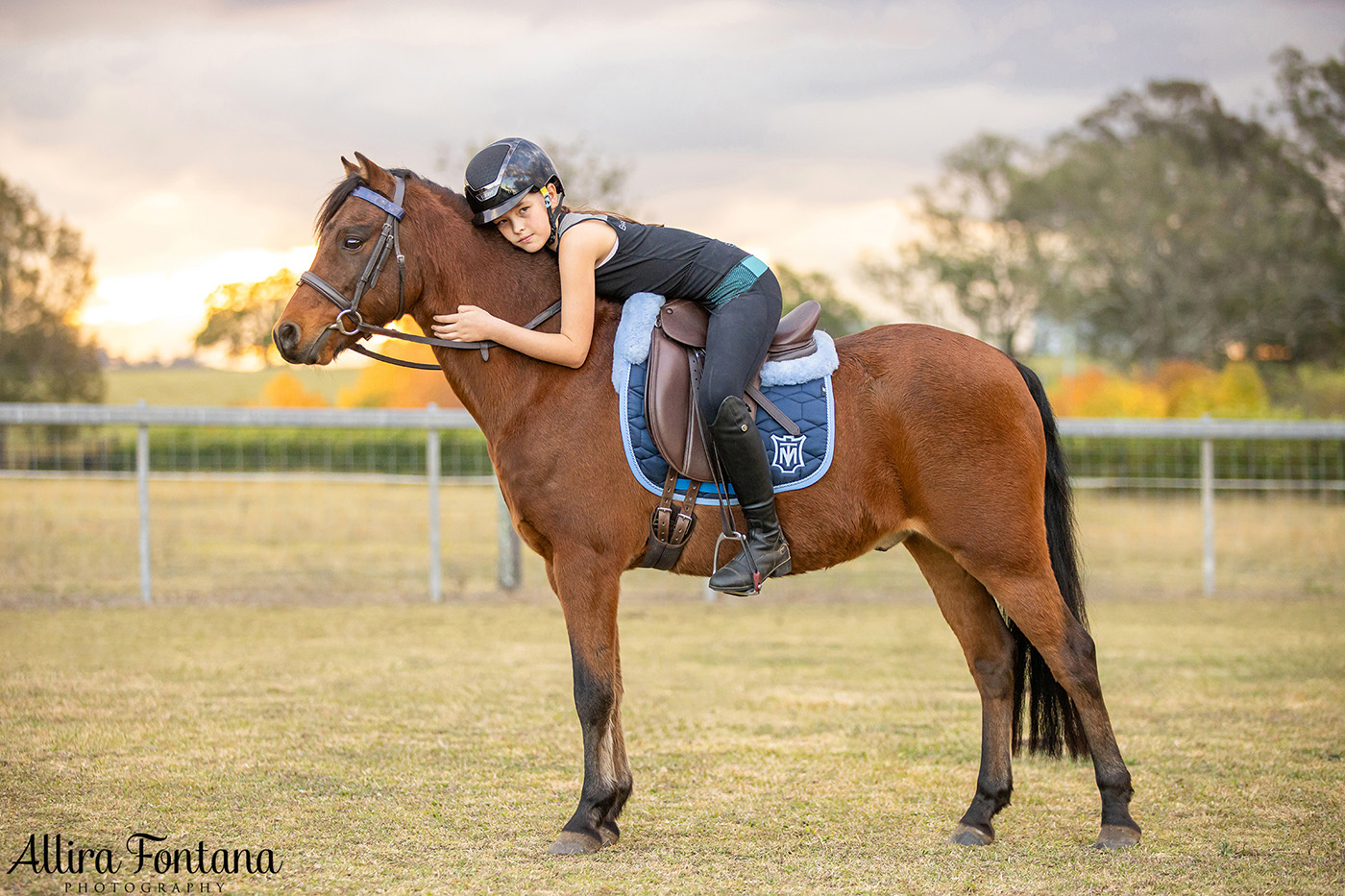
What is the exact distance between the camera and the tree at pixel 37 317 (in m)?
25.6

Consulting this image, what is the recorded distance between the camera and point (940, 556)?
4.50 m

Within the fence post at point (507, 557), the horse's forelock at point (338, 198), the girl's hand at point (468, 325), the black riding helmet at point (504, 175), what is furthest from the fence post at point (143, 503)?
the black riding helmet at point (504, 175)

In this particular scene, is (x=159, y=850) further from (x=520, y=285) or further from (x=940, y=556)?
(x=940, y=556)

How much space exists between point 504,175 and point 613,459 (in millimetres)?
1171

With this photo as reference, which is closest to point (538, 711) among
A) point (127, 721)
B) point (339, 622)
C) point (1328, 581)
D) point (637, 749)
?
point (637, 749)

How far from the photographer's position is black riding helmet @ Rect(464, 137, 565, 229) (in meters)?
4.00

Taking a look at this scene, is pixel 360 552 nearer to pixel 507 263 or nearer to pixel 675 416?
pixel 507 263

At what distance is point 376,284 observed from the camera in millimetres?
4012

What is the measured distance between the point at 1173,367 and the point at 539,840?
3284 centimetres

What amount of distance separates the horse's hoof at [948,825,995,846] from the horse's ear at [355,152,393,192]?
3.39 metres

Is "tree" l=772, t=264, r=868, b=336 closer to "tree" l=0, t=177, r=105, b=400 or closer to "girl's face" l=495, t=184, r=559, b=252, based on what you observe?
"tree" l=0, t=177, r=105, b=400

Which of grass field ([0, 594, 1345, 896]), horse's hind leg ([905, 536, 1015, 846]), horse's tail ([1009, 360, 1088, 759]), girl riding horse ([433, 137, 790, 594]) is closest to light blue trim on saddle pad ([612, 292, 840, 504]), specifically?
girl riding horse ([433, 137, 790, 594])

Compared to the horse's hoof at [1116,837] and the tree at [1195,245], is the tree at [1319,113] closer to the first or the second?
the tree at [1195,245]

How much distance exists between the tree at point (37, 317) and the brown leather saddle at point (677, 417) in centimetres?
2603
